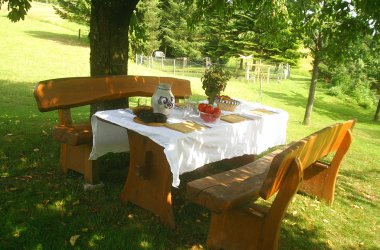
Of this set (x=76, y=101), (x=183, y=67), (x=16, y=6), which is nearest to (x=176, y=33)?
(x=183, y=67)

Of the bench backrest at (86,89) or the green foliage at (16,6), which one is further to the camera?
the green foliage at (16,6)

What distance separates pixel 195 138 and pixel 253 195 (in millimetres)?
775

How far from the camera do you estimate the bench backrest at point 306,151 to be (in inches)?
104

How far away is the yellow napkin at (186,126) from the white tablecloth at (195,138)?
0.25 feet

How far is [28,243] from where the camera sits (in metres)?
3.11

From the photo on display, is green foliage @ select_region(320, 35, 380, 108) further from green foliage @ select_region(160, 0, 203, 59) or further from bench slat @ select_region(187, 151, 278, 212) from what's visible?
bench slat @ select_region(187, 151, 278, 212)

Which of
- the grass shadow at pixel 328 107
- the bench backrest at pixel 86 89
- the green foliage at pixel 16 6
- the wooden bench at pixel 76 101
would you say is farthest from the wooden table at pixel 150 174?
the grass shadow at pixel 328 107

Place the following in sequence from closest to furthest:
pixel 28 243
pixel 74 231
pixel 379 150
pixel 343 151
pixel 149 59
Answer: pixel 28 243 < pixel 74 231 < pixel 343 151 < pixel 379 150 < pixel 149 59

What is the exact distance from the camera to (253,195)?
323cm

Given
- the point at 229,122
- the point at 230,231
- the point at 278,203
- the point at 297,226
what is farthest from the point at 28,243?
the point at 297,226

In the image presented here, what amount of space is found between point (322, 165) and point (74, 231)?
10.5ft

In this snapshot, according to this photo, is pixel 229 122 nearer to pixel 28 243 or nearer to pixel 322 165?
pixel 322 165

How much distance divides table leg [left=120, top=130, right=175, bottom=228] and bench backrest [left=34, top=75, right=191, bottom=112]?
1.08m

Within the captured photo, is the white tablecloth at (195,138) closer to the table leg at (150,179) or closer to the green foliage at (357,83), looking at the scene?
the table leg at (150,179)
